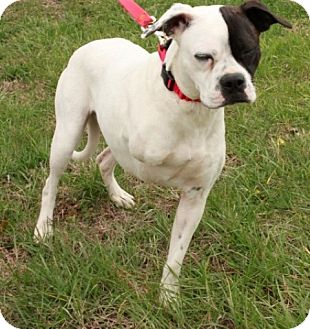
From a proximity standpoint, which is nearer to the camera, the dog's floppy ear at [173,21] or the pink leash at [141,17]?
the dog's floppy ear at [173,21]

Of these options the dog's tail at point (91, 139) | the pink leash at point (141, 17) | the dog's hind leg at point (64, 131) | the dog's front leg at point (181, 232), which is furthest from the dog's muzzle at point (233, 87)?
the dog's tail at point (91, 139)

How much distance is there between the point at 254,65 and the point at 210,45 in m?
0.22

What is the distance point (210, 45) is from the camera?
8.38 feet

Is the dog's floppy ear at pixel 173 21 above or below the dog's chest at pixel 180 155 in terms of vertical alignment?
above

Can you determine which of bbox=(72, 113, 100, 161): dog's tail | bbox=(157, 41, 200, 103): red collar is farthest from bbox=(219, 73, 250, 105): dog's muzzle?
bbox=(72, 113, 100, 161): dog's tail

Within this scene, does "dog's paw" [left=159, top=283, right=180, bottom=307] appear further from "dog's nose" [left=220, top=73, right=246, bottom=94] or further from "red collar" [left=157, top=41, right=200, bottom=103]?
"dog's nose" [left=220, top=73, right=246, bottom=94]

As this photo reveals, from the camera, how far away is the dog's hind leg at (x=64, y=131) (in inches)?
142

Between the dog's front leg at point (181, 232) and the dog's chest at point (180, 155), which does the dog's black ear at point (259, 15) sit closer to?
the dog's chest at point (180, 155)

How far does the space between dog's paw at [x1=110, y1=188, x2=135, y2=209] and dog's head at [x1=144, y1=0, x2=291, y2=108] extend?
1415 millimetres

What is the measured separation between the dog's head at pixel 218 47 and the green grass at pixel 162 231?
0.98 m

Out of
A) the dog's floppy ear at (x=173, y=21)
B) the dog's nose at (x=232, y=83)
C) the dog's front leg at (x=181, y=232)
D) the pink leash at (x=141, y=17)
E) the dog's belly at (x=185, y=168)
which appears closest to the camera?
the dog's nose at (x=232, y=83)

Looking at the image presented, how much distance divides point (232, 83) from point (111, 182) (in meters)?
1.66

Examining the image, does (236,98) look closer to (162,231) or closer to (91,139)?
(162,231)

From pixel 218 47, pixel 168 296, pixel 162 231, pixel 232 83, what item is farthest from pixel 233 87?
pixel 162 231
